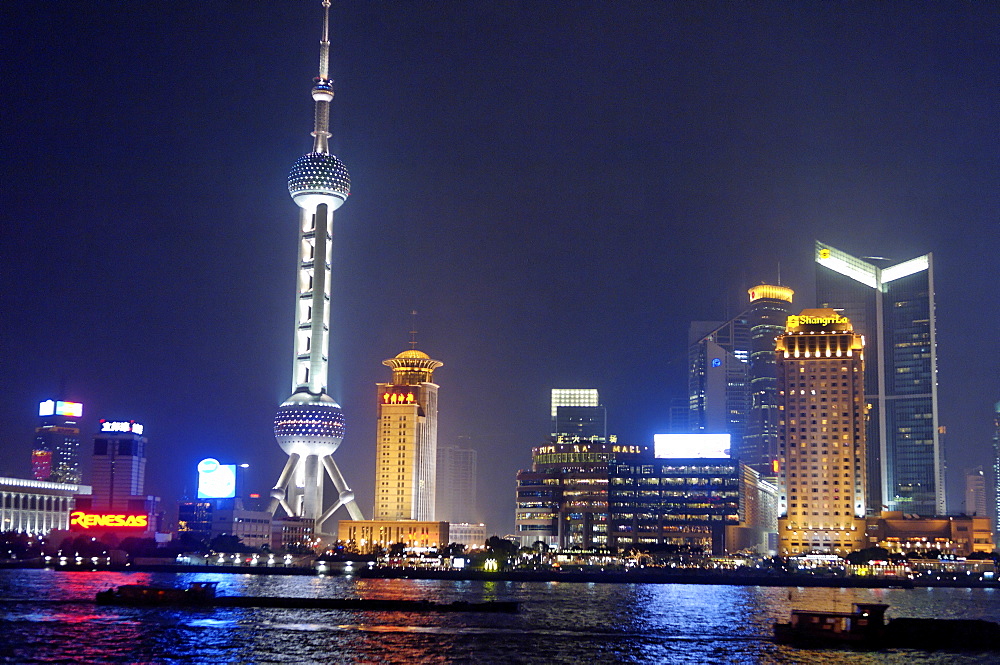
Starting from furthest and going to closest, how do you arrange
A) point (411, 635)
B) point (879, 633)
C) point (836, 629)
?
point (411, 635) < point (836, 629) < point (879, 633)

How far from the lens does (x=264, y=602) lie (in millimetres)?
159000

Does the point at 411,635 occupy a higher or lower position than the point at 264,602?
lower

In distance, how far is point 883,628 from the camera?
120 m

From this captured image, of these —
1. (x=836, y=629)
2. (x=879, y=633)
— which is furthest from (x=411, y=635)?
(x=879, y=633)

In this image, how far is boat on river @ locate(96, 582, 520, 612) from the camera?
505ft

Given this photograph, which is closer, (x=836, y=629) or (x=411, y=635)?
(x=836, y=629)

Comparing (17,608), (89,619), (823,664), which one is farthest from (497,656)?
(17,608)

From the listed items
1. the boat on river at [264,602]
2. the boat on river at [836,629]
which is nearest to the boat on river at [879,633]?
the boat on river at [836,629]

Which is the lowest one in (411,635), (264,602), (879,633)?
(411,635)

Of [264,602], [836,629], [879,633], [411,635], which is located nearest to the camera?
[879,633]

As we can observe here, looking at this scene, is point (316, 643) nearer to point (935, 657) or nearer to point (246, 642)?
point (246, 642)

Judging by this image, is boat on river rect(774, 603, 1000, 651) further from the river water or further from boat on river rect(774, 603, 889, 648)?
the river water

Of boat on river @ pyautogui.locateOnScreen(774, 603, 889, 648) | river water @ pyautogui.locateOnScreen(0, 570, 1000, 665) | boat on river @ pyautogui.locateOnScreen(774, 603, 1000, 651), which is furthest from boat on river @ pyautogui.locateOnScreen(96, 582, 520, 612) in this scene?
boat on river @ pyautogui.locateOnScreen(774, 603, 1000, 651)

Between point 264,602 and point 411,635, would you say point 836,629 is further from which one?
point 264,602
